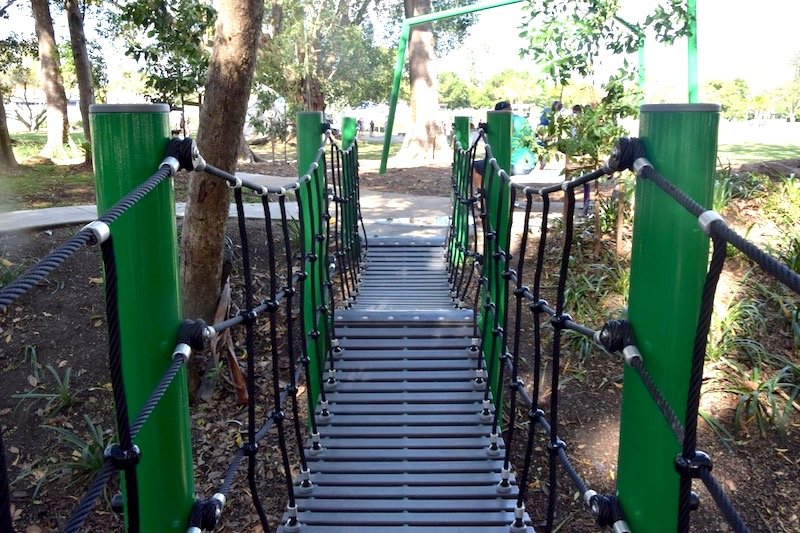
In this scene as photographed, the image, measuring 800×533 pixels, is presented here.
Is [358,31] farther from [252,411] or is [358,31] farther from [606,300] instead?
[252,411]

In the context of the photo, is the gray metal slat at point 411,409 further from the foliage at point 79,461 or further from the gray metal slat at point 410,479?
the foliage at point 79,461

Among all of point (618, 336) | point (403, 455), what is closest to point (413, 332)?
point (403, 455)

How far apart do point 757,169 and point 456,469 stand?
5290mm

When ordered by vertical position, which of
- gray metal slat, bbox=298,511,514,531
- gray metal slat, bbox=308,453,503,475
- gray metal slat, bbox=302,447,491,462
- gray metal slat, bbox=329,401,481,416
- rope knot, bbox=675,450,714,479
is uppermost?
rope knot, bbox=675,450,714,479

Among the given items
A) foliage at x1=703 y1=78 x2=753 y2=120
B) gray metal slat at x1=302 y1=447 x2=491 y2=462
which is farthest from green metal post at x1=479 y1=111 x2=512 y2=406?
foliage at x1=703 y1=78 x2=753 y2=120

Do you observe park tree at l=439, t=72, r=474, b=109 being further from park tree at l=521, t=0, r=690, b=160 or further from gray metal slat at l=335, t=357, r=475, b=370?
gray metal slat at l=335, t=357, r=475, b=370

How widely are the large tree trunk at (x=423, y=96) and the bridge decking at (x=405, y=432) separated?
9.97 metres

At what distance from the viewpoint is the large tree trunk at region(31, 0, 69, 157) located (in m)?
13.5

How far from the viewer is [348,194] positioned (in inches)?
179

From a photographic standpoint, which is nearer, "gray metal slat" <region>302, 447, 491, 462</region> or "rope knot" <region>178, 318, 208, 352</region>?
"rope knot" <region>178, 318, 208, 352</region>

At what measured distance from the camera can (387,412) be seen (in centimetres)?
317

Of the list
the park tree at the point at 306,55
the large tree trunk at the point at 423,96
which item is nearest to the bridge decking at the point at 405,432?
the large tree trunk at the point at 423,96

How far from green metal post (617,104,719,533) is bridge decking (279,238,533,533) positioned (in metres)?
1.23

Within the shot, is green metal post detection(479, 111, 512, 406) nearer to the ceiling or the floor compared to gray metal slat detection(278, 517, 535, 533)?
nearer to the ceiling
